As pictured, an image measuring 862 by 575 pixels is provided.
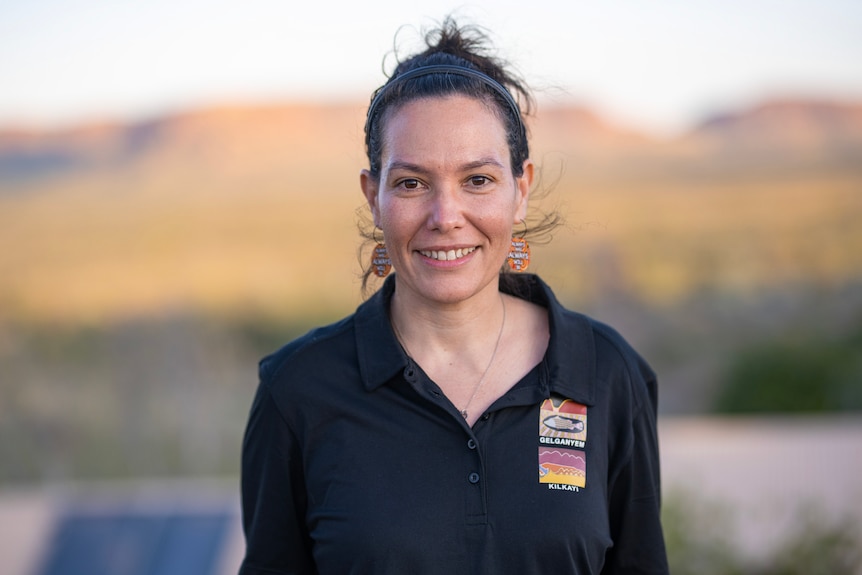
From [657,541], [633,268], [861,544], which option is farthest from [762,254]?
[657,541]

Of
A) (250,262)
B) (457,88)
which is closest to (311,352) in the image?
(457,88)

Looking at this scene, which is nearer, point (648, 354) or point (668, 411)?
point (668, 411)

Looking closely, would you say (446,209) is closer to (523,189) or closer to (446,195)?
(446,195)

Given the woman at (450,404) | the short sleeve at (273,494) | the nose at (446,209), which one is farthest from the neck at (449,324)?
the short sleeve at (273,494)

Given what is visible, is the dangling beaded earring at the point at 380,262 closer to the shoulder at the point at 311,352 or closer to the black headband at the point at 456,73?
the shoulder at the point at 311,352

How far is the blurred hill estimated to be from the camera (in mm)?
20469

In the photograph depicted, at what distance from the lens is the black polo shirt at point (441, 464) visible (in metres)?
1.97

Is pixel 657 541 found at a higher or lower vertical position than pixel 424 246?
lower

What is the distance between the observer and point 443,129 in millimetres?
2021

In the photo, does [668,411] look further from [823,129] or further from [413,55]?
[413,55]

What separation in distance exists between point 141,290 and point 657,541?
75.8ft

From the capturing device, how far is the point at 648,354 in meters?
25.2

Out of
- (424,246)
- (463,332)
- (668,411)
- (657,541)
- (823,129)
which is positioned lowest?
(668,411)

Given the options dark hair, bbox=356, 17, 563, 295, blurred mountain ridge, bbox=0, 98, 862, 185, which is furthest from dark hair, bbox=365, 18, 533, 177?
blurred mountain ridge, bbox=0, 98, 862, 185
